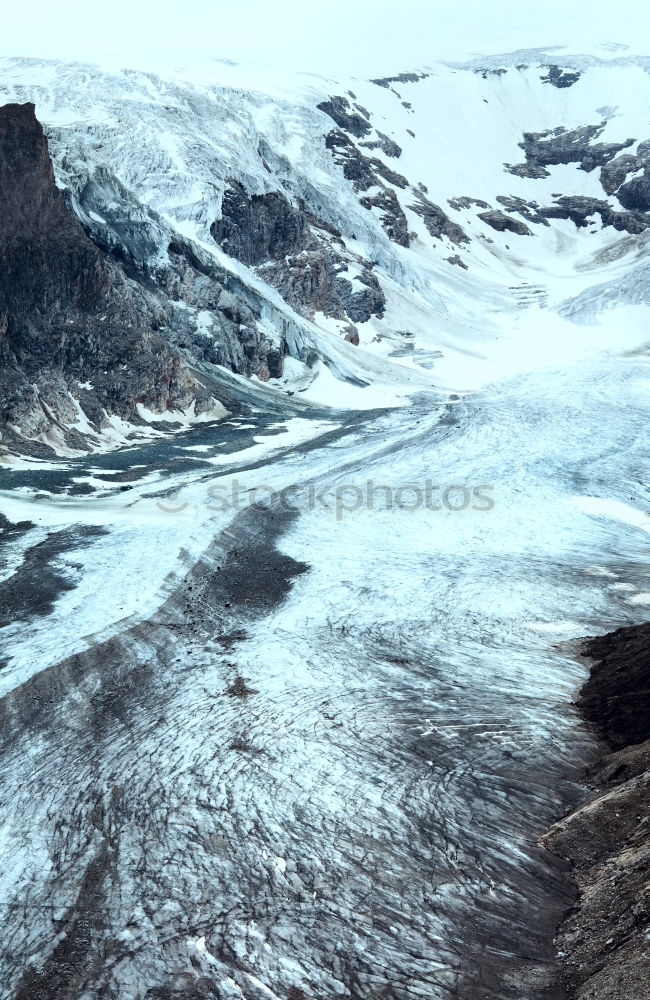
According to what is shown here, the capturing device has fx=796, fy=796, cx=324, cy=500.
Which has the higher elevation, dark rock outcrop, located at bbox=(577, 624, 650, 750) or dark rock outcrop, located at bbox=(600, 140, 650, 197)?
Answer: dark rock outcrop, located at bbox=(600, 140, 650, 197)

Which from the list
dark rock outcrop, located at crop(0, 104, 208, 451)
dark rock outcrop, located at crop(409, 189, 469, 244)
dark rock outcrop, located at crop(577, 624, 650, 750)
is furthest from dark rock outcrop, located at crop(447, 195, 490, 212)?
dark rock outcrop, located at crop(577, 624, 650, 750)

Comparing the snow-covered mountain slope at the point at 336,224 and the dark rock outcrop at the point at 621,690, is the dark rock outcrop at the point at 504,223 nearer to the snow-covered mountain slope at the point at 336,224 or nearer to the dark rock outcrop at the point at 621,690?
the snow-covered mountain slope at the point at 336,224

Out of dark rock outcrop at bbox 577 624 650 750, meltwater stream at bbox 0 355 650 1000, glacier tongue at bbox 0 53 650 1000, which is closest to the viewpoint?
meltwater stream at bbox 0 355 650 1000

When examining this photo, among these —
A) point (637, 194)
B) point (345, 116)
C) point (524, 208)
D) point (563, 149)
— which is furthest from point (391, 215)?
point (563, 149)

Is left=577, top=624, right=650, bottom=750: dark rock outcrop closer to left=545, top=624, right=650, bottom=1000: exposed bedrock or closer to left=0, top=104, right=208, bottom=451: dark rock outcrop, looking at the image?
left=545, top=624, right=650, bottom=1000: exposed bedrock

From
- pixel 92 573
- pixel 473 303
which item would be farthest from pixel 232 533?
pixel 473 303

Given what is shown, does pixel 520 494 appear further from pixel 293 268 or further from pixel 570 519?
pixel 293 268

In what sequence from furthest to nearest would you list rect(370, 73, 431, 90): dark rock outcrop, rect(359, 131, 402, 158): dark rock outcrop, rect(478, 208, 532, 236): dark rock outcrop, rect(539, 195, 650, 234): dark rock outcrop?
rect(370, 73, 431, 90): dark rock outcrop
rect(539, 195, 650, 234): dark rock outcrop
rect(478, 208, 532, 236): dark rock outcrop
rect(359, 131, 402, 158): dark rock outcrop

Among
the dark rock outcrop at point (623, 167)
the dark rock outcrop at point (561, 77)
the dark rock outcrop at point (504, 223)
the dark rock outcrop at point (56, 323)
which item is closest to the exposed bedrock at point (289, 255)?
the dark rock outcrop at point (56, 323)
